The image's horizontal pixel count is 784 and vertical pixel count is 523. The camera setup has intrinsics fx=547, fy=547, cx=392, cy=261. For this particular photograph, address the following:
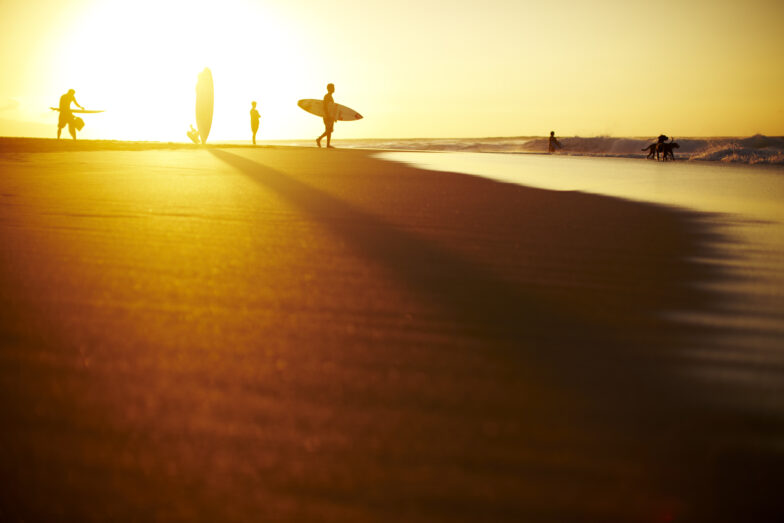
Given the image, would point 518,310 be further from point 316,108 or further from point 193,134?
point 193,134

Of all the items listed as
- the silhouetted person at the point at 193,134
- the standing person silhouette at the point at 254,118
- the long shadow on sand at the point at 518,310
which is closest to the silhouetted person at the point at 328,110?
the standing person silhouette at the point at 254,118

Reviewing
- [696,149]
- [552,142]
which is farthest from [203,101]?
[696,149]

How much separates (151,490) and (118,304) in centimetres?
84

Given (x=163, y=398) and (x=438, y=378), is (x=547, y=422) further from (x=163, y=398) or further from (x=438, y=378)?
(x=163, y=398)

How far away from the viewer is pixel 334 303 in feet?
4.85

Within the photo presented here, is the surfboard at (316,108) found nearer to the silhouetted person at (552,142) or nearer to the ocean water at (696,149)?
the ocean water at (696,149)

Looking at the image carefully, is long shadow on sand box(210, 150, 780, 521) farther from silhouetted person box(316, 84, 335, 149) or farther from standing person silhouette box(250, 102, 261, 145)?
standing person silhouette box(250, 102, 261, 145)

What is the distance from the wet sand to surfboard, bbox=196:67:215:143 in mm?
26729

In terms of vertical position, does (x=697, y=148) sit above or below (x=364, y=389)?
above

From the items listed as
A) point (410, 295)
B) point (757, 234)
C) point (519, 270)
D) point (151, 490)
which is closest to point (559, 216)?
point (757, 234)

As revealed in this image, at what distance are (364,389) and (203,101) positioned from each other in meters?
28.6

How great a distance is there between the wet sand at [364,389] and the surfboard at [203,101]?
26.7 metres

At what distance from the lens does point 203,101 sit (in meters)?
26.8

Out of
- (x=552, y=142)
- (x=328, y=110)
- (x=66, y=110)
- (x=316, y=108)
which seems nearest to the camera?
(x=66, y=110)
